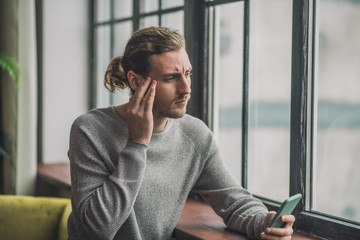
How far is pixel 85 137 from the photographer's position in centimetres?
167

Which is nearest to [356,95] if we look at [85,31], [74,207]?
[74,207]

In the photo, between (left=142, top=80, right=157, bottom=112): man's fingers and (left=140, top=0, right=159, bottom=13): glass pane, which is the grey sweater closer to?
(left=142, top=80, right=157, bottom=112): man's fingers

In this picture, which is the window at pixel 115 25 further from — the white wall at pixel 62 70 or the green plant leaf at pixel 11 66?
the green plant leaf at pixel 11 66

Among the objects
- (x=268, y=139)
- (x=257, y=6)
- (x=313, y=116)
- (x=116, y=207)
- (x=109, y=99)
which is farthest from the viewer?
(x=109, y=99)

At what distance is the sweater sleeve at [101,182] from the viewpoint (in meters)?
1.55

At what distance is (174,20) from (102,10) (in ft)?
3.56

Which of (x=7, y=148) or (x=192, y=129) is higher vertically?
(x=192, y=129)

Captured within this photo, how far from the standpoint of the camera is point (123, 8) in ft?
10.9

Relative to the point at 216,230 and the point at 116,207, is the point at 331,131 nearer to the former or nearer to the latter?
the point at 216,230

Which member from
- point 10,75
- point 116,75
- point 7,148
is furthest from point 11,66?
point 116,75

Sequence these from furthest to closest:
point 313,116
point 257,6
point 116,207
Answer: point 257,6 < point 313,116 < point 116,207

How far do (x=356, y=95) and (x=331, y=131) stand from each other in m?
0.23

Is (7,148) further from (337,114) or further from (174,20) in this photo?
(337,114)

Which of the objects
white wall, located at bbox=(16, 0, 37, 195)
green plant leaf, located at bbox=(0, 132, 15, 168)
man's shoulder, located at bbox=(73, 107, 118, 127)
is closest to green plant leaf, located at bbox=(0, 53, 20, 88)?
white wall, located at bbox=(16, 0, 37, 195)
